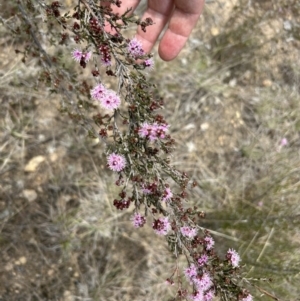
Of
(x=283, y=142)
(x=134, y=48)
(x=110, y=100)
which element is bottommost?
(x=283, y=142)

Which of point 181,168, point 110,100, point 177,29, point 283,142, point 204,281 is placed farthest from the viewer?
point 283,142

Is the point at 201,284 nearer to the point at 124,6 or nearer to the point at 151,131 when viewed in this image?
the point at 151,131

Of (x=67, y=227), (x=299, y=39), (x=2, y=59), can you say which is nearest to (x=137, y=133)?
(x=67, y=227)

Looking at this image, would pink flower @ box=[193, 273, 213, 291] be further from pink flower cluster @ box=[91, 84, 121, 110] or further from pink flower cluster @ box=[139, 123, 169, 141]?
pink flower cluster @ box=[91, 84, 121, 110]

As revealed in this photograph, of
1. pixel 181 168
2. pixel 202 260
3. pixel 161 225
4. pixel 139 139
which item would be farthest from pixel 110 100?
pixel 181 168

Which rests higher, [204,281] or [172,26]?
[172,26]

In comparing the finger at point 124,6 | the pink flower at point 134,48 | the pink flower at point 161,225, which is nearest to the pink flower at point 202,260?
the pink flower at point 161,225

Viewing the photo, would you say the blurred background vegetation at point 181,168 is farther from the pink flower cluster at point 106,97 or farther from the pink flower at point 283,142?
the pink flower cluster at point 106,97
